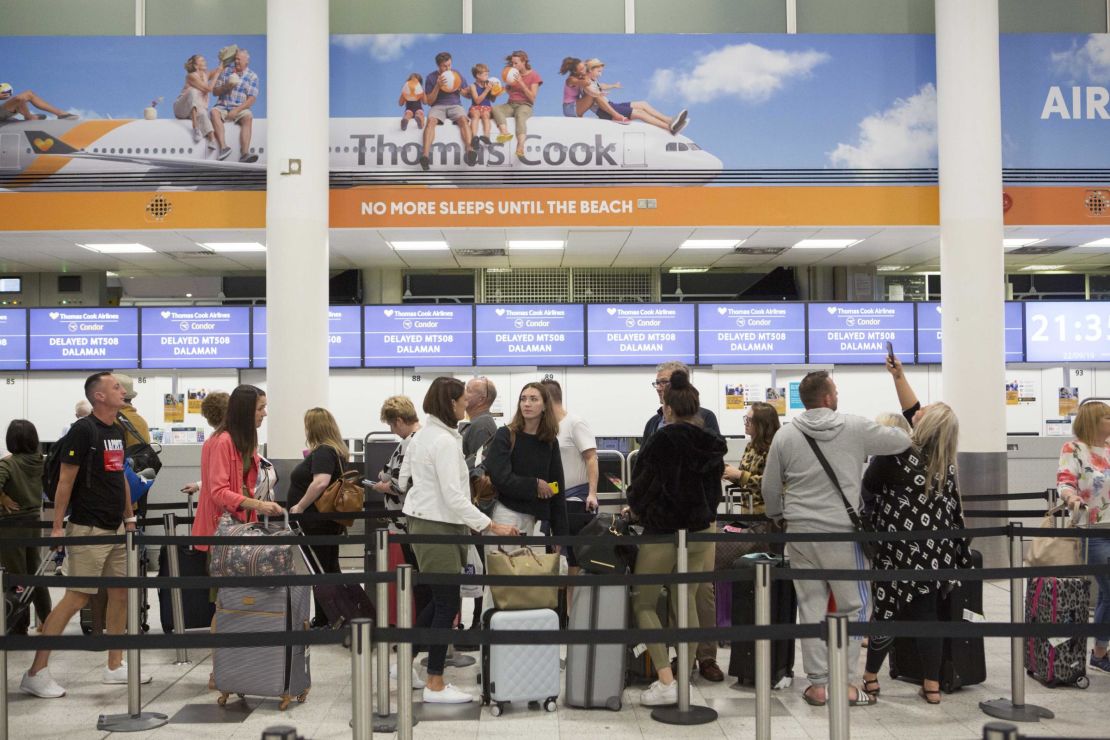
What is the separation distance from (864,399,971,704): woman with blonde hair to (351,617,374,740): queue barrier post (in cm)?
274

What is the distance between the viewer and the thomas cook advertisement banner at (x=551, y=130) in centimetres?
963

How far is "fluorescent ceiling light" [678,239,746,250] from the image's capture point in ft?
34.0

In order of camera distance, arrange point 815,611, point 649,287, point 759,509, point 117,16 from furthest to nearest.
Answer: point 649,287 < point 117,16 < point 759,509 < point 815,611

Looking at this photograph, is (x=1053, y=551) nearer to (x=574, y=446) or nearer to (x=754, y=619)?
(x=754, y=619)

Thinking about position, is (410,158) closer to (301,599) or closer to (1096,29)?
(301,599)

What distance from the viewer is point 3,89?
977cm

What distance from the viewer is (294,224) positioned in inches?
350

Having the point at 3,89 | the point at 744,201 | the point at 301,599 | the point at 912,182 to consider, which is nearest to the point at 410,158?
the point at 744,201

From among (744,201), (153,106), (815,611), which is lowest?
(815,611)

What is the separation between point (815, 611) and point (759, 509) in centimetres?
134

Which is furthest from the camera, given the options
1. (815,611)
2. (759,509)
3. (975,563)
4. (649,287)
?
(649,287)

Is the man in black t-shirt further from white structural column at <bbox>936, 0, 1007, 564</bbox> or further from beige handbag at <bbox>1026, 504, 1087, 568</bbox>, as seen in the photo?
white structural column at <bbox>936, 0, 1007, 564</bbox>

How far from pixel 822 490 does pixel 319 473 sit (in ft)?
8.90

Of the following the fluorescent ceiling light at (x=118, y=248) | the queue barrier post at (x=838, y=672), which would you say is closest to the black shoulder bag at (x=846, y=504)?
the queue barrier post at (x=838, y=672)
